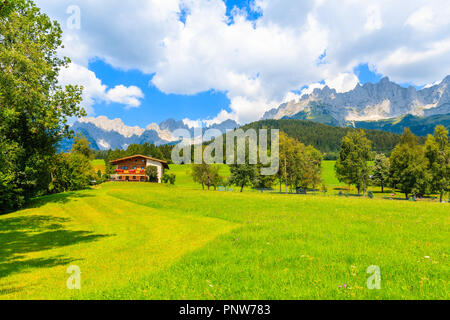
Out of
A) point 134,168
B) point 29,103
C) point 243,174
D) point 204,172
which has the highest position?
point 29,103

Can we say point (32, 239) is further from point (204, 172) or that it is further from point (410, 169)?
point (410, 169)

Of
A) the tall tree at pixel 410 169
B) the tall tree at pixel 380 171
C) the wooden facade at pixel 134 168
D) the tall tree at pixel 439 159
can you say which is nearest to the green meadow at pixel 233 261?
the tall tree at pixel 439 159

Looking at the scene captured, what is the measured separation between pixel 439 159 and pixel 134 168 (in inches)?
3676

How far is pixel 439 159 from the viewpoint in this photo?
177ft

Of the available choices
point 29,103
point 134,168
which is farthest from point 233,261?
point 134,168

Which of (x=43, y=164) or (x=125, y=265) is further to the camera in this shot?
(x=43, y=164)

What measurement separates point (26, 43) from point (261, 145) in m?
60.1

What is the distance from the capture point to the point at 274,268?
8.08 metres

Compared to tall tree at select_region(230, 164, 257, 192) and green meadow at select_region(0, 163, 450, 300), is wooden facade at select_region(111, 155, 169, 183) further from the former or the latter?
green meadow at select_region(0, 163, 450, 300)

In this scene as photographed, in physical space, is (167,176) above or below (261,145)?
below

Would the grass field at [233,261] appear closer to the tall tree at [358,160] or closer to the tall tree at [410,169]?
the tall tree at [358,160]
